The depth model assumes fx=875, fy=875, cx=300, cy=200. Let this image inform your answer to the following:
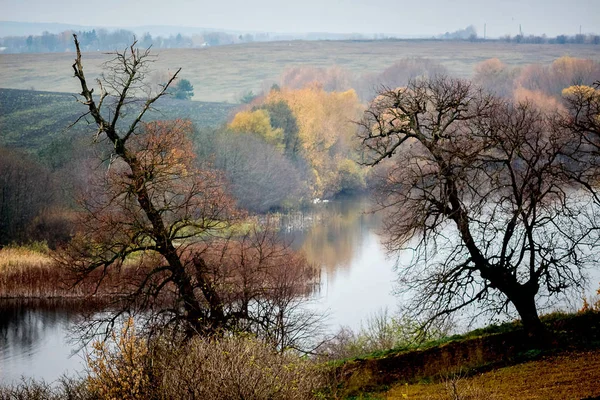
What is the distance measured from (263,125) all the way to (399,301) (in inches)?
959

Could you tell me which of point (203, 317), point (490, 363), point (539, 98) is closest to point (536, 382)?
point (490, 363)

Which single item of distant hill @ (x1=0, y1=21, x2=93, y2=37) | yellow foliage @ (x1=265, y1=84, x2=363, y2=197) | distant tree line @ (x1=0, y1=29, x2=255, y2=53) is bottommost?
yellow foliage @ (x1=265, y1=84, x2=363, y2=197)

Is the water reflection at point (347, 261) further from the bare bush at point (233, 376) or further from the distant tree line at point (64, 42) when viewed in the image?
the distant tree line at point (64, 42)

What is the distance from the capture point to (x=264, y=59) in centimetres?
9944

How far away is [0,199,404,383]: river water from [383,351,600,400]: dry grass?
3.90m

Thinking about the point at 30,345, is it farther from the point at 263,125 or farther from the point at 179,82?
the point at 179,82

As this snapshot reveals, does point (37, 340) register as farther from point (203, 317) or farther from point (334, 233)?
point (334, 233)

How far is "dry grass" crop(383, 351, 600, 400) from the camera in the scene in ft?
40.0

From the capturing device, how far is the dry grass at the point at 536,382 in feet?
40.0

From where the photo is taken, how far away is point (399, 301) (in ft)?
87.8

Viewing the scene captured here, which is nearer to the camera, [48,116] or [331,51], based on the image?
[48,116]

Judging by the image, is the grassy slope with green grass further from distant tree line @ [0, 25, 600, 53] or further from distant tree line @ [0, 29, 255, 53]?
distant tree line @ [0, 29, 255, 53]

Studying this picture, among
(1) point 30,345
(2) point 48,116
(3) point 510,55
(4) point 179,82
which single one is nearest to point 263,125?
(2) point 48,116

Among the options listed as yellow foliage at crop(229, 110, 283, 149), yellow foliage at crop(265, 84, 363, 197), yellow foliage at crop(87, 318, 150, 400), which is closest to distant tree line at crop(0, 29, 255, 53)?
yellow foliage at crop(265, 84, 363, 197)
